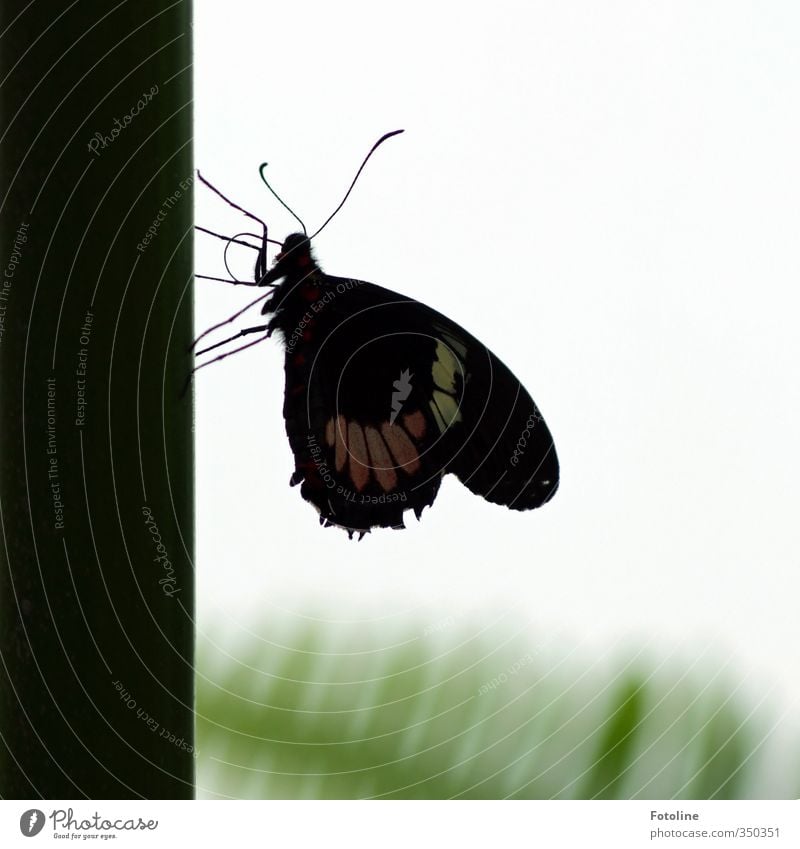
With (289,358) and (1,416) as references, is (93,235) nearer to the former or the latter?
(1,416)

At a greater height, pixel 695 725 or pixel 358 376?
pixel 358 376

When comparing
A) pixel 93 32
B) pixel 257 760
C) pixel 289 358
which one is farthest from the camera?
pixel 257 760

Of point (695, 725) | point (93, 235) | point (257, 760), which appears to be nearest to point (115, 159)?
point (93, 235)
